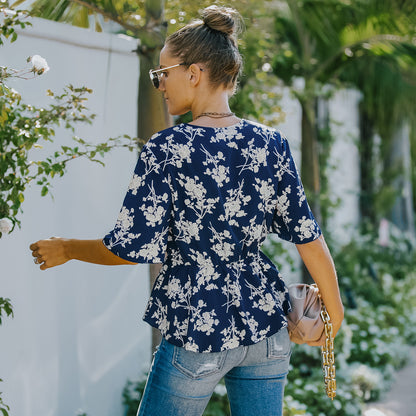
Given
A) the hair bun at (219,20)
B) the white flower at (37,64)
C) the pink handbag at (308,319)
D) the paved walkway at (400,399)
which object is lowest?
the paved walkway at (400,399)

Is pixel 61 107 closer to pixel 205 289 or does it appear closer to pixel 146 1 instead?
pixel 146 1

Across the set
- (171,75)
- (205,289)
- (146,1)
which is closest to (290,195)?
(205,289)

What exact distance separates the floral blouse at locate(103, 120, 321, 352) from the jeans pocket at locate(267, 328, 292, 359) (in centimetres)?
3

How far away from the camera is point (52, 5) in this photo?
267 centimetres

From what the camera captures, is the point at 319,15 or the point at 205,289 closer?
the point at 205,289

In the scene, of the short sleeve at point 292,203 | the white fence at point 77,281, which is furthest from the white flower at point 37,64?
the short sleeve at point 292,203

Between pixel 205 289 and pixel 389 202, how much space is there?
22.7 feet

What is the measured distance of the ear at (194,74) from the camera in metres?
1.71

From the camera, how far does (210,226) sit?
1.66 meters

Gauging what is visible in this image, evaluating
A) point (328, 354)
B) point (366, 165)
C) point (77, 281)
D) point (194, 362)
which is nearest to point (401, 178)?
point (366, 165)

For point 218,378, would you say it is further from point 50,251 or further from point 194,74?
point 194,74

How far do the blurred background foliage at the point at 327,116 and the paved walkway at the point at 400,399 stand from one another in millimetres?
82

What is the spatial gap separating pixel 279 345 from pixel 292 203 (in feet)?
1.32

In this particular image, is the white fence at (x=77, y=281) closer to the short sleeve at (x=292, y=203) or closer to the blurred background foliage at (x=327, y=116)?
the blurred background foliage at (x=327, y=116)
